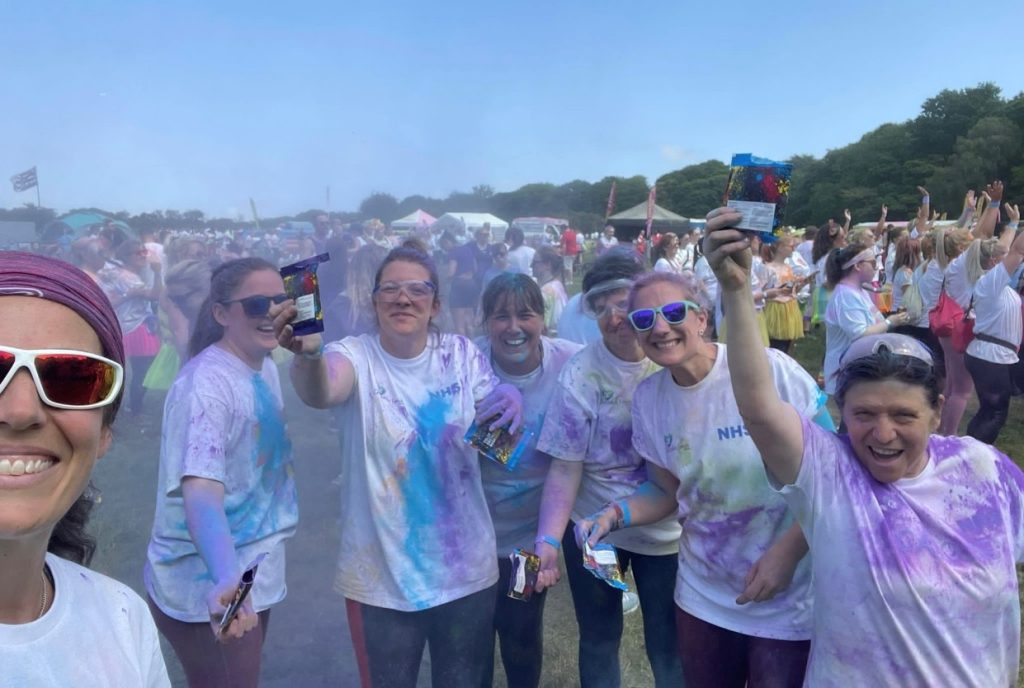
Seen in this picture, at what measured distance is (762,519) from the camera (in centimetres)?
194

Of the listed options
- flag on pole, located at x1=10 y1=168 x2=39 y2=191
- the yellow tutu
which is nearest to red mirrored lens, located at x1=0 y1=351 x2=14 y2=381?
the yellow tutu

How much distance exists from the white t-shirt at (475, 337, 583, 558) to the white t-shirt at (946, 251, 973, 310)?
4741 millimetres

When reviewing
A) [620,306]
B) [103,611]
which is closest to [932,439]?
[620,306]

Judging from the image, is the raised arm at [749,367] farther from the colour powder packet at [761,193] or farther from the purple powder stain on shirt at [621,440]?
the purple powder stain on shirt at [621,440]

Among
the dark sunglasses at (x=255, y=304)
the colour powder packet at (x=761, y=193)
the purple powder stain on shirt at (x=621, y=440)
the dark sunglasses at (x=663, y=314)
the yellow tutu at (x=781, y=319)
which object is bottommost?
the yellow tutu at (x=781, y=319)

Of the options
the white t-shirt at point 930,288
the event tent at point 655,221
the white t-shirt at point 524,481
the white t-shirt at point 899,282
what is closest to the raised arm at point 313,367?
the white t-shirt at point 524,481

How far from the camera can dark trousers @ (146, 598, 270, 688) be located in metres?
2.04

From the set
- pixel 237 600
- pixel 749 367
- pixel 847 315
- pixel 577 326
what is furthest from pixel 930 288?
pixel 237 600

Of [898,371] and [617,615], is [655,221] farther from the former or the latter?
[898,371]

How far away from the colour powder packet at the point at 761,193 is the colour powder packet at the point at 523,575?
1238 mm

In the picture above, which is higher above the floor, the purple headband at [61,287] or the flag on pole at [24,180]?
the flag on pole at [24,180]

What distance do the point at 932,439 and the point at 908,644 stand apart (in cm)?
51

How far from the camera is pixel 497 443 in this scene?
88.2 inches

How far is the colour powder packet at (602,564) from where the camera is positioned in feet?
6.32
